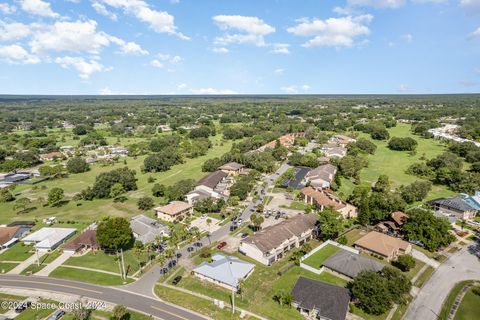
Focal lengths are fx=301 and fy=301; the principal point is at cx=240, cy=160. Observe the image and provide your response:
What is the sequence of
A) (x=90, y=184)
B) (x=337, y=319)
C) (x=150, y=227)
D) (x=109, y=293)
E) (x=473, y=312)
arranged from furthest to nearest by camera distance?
(x=90, y=184)
(x=150, y=227)
(x=109, y=293)
(x=473, y=312)
(x=337, y=319)

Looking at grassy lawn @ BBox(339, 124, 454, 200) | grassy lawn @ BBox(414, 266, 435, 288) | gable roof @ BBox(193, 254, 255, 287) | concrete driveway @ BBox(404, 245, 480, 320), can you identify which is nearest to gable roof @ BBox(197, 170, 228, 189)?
grassy lawn @ BBox(339, 124, 454, 200)

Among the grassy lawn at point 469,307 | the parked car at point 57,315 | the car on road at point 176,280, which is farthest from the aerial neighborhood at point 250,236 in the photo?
the grassy lawn at point 469,307

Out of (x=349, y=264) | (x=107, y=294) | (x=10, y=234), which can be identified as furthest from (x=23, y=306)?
(x=349, y=264)

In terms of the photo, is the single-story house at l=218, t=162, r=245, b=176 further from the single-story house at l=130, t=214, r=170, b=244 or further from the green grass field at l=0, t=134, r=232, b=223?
the single-story house at l=130, t=214, r=170, b=244

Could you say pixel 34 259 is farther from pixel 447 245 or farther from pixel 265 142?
pixel 265 142

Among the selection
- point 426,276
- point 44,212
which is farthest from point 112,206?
point 426,276

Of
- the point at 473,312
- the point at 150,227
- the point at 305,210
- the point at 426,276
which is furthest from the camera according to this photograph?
the point at 305,210

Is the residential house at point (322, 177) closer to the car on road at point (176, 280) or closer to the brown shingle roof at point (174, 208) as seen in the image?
the brown shingle roof at point (174, 208)
